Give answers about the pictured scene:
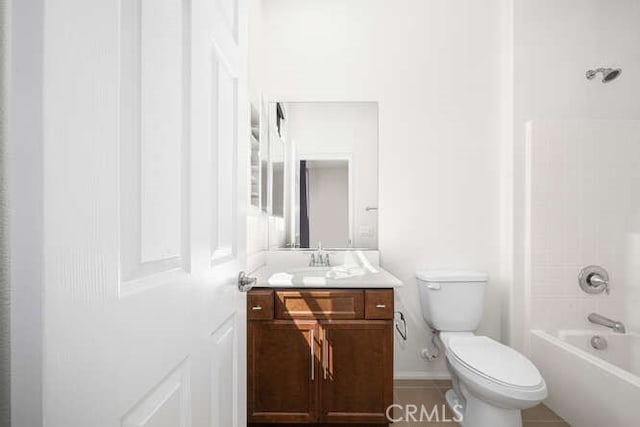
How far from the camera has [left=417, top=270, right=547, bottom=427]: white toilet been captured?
5.12ft

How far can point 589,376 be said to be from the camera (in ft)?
5.82

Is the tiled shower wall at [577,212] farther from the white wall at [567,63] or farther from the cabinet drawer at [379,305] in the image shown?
the cabinet drawer at [379,305]

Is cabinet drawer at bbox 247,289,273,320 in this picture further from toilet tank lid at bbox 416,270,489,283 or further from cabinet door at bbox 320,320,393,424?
toilet tank lid at bbox 416,270,489,283

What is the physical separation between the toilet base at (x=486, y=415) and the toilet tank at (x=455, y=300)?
0.44 metres

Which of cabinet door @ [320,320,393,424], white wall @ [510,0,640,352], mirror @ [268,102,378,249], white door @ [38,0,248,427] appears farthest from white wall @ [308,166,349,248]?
white door @ [38,0,248,427]

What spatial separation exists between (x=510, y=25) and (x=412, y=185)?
1237mm

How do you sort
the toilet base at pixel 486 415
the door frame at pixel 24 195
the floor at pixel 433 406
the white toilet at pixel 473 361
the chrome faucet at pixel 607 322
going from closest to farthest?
1. the door frame at pixel 24 195
2. the white toilet at pixel 473 361
3. the toilet base at pixel 486 415
4. the floor at pixel 433 406
5. the chrome faucet at pixel 607 322

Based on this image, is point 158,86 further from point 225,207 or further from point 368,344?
point 368,344

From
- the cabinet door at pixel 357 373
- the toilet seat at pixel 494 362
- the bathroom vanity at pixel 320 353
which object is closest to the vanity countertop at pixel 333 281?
the bathroom vanity at pixel 320 353

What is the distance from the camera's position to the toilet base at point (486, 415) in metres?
1.67

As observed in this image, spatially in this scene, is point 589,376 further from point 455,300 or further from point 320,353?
point 320,353

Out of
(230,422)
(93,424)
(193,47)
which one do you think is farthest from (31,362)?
(230,422)

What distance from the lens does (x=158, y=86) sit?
600 millimetres
